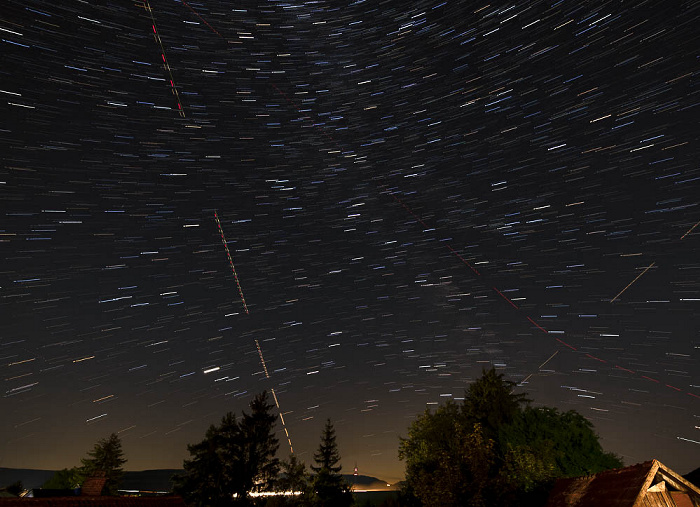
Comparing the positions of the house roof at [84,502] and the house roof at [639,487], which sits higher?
the house roof at [84,502]

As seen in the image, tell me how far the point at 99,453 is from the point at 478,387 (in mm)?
58093

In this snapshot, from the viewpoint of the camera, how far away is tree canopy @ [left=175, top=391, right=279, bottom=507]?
47.8 meters

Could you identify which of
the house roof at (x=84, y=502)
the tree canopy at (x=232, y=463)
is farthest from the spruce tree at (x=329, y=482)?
the house roof at (x=84, y=502)

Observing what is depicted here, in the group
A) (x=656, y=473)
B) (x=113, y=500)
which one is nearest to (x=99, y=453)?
(x=113, y=500)

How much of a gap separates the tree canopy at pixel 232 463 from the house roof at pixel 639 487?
1505 inches

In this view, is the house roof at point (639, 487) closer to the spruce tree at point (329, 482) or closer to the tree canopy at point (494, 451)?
the tree canopy at point (494, 451)

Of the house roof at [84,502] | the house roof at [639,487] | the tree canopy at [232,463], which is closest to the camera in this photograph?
the house roof at [639,487]

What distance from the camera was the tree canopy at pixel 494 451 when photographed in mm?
20828

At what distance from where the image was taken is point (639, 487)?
51.1 ft

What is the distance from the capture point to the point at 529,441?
39906mm

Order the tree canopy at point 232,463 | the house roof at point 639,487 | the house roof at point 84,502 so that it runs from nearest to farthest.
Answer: the house roof at point 639,487
the house roof at point 84,502
the tree canopy at point 232,463

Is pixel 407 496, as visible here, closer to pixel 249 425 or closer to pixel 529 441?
pixel 529 441

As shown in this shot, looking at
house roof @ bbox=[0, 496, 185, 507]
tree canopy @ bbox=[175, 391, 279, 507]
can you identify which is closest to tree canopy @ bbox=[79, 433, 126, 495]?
tree canopy @ bbox=[175, 391, 279, 507]

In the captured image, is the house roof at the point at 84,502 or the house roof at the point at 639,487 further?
the house roof at the point at 84,502
